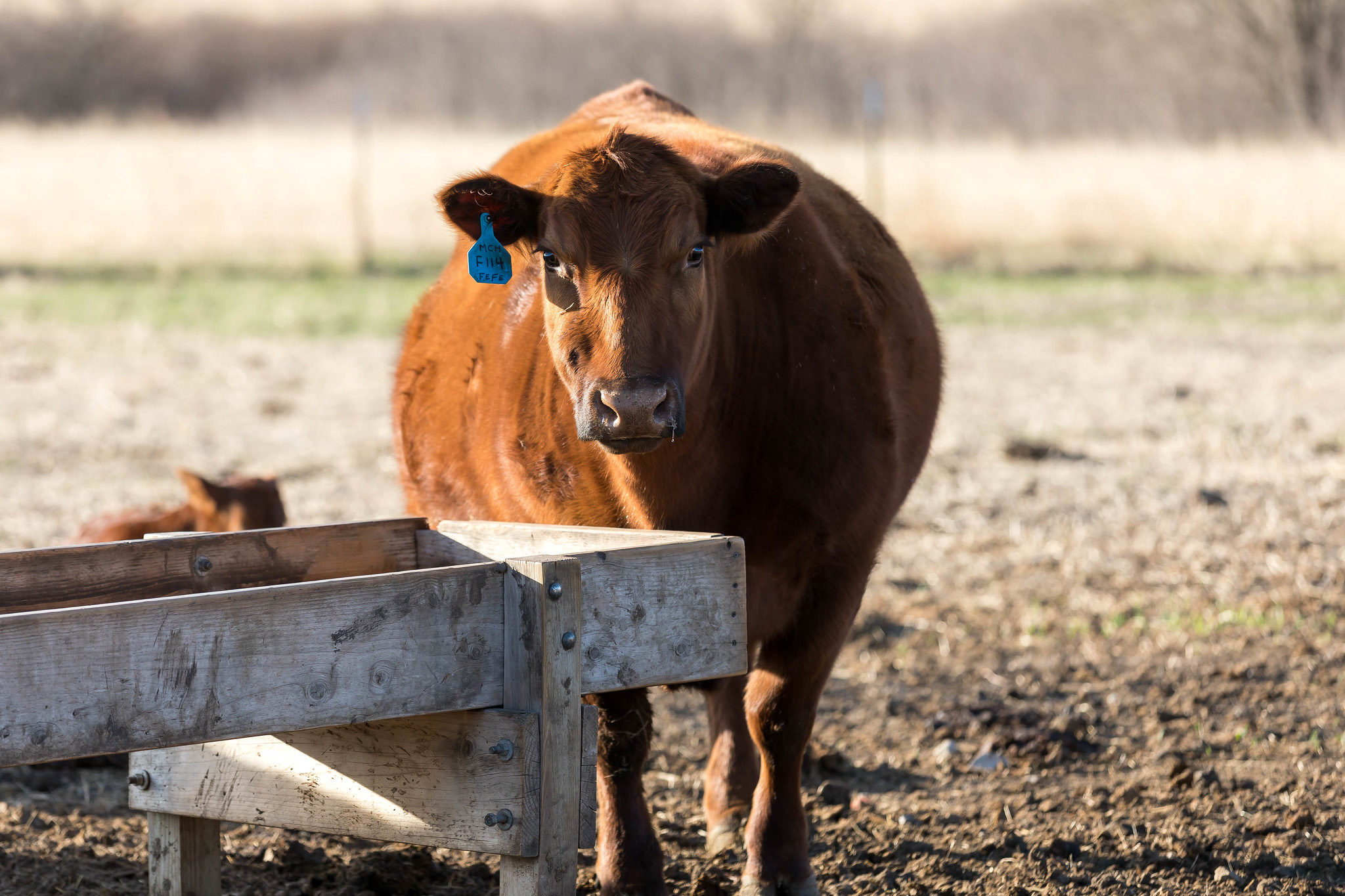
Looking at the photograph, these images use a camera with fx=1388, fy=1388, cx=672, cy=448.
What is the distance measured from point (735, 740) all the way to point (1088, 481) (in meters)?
4.00

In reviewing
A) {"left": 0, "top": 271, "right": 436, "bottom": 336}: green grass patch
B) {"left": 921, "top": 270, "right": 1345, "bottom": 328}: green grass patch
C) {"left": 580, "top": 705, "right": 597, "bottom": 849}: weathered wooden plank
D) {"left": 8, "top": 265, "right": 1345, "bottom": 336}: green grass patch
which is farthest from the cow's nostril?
{"left": 921, "top": 270, "right": 1345, "bottom": 328}: green grass patch

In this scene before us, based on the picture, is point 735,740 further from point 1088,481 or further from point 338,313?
point 338,313

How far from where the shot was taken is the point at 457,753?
2.62 meters

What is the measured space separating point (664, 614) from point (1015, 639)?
3.09 metres

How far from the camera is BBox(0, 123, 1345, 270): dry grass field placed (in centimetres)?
1803

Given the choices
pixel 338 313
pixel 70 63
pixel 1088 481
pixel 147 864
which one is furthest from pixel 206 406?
pixel 70 63

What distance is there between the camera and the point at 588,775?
8.59 feet

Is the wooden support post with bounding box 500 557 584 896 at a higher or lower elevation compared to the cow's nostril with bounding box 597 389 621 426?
lower

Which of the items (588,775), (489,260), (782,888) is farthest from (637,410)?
(782,888)

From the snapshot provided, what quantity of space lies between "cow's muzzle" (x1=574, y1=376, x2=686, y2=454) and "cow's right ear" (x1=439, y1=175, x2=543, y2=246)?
0.62 m

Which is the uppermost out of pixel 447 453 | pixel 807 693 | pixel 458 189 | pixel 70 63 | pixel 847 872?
pixel 70 63

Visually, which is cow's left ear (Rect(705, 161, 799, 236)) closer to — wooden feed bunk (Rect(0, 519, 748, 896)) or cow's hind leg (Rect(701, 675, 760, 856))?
wooden feed bunk (Rect(0, 519, 748, 896))

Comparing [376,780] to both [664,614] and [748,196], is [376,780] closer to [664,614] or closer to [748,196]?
[664,614]

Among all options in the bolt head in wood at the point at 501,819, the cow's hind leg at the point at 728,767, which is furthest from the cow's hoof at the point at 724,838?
the bolt head in wood at the point at 501,819
